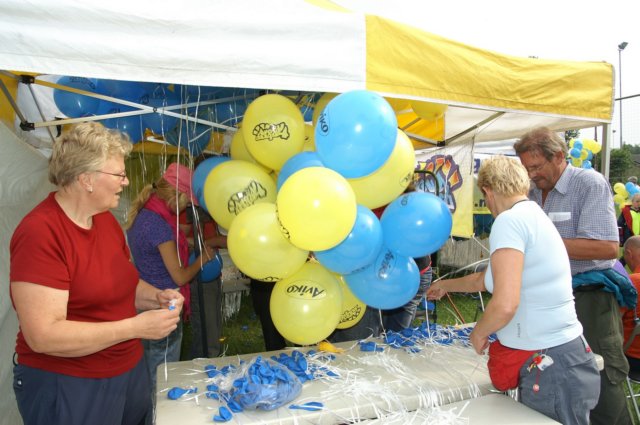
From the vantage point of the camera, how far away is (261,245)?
176 centimetres

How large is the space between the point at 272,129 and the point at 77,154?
2.96ft

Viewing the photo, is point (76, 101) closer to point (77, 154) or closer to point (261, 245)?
point (77, 154)

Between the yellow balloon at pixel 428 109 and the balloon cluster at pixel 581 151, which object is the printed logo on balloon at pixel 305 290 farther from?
the balloon cluster at pixel 581 151

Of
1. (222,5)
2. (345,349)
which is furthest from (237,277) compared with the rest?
(222,5)

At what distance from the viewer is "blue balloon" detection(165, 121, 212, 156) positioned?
2.80 meters

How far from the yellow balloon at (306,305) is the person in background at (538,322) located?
618 mm

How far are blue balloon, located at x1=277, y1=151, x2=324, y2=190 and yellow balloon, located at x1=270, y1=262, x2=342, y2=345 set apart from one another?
0.45m

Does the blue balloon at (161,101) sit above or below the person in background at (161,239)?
above

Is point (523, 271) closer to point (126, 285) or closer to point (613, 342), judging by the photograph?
point (613, 342)

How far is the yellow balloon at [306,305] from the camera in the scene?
1.84m

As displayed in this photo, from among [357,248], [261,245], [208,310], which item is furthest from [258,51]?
[208,310]

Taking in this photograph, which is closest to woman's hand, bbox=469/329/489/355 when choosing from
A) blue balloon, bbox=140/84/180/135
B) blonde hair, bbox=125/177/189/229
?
blonde hair, bbox=125/177/189/229

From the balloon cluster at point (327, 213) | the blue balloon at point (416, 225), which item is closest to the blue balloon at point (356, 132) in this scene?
the balloon cluster at point (327, 213)

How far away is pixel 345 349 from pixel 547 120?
7.78 feet
